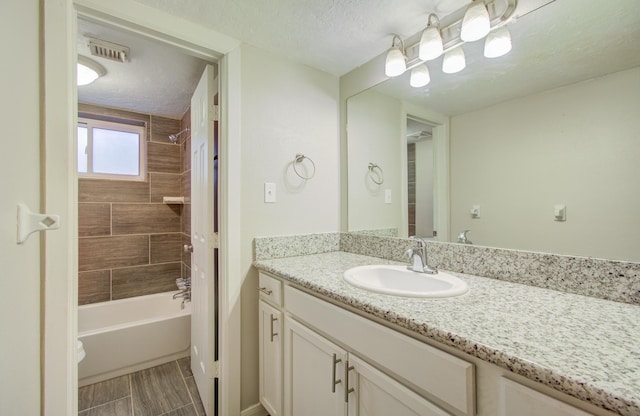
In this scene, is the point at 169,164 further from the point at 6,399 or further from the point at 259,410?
the point at 6,399

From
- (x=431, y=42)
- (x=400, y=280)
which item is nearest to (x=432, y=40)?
(x=431, y=42)

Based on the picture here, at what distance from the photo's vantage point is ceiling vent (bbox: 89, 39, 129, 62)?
158 centimetres

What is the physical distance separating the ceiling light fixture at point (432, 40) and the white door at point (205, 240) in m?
1.15

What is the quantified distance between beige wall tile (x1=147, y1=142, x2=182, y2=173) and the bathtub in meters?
1.31

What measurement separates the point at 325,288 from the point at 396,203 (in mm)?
859

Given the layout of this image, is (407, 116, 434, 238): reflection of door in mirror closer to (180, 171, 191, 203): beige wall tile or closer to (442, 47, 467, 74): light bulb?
(442, 47, 467, 74): light bulb

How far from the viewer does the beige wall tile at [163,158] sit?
9.19ft

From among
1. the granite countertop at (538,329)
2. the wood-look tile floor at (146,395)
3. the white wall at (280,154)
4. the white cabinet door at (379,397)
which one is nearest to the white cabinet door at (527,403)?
the granite countertop at (538,329)

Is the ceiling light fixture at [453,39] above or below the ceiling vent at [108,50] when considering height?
below

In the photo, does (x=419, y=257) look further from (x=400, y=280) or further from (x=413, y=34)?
(x=413, y=34)

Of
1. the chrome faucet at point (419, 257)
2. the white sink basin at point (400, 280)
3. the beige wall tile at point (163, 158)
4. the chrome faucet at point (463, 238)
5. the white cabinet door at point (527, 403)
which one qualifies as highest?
the beige wall tile at point (163, 158)

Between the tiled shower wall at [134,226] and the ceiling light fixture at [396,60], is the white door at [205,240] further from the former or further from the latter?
the tiled shower wall at [134,226]

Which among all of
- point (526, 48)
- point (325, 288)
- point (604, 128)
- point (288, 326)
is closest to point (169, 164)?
point (288, 326)

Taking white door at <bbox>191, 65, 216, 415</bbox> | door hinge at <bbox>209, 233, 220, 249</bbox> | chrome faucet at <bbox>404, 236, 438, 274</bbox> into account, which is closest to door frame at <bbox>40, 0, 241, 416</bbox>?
white door at <bbox>191, 65, 216, 415</bbox>
